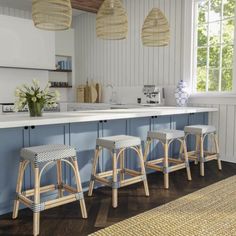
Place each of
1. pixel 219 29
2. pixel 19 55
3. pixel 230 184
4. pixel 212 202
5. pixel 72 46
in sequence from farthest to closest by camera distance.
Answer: pixel 72 46 < pixel 19 55 < pixel 219 29 < pixel 230 184 < pixel 212 202

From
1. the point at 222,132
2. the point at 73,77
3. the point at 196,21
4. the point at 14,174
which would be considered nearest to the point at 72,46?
the point at 73,77

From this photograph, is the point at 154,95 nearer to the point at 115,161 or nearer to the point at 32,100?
the point at 115,161

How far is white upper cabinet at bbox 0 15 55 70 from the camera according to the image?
4.92 meters

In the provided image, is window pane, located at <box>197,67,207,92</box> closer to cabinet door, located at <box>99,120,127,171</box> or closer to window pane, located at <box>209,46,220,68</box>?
window pane, located at <box>209,46,220,68</box>

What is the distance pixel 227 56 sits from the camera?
430 centimetres

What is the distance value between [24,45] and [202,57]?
9.77ft

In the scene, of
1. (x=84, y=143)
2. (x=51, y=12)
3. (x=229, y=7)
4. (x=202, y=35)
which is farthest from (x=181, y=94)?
(x=51, y=12)

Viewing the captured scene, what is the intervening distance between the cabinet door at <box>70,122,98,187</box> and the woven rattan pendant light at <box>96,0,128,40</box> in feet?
3.61

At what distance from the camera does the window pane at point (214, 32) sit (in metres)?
4.39

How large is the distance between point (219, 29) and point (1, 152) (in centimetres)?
350

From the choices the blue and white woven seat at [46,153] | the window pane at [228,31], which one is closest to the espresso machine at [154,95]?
the window pane at [228,31]

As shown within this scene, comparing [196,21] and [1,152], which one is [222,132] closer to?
[196,21]

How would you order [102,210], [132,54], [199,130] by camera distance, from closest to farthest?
1. [102,210]
2. [199,130]
3. [132,54]

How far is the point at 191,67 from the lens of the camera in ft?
15.0
